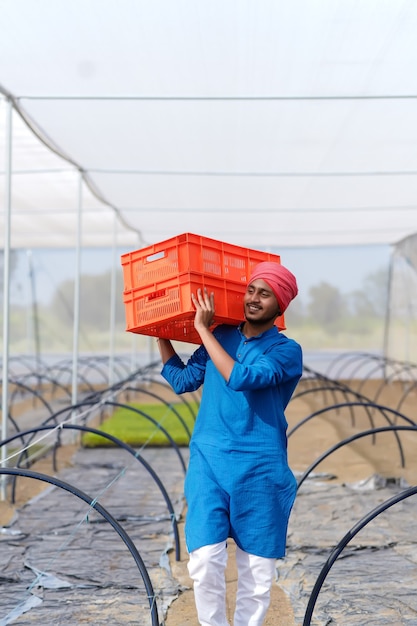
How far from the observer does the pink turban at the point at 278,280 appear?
270 centimetres

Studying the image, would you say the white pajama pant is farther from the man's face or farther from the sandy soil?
the sandy soil

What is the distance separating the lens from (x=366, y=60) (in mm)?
4469

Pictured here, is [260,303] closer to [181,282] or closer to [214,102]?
[181,282]

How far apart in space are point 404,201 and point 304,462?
12.4ft

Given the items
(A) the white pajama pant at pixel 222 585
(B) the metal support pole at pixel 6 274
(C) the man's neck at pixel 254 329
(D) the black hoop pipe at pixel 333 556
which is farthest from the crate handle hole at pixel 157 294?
(B) the metal support pole at pixel 6 274

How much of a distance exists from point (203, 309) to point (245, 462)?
566 mm

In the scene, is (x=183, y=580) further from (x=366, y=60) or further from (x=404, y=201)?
(x=404, y=201)

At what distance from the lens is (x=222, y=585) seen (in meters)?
2.61

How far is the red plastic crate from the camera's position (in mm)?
2887

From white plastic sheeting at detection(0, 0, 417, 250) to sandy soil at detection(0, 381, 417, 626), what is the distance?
2.85m

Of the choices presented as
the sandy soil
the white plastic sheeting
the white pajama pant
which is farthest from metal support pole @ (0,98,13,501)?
the white pajama pant

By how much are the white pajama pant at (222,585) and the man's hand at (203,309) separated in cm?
77

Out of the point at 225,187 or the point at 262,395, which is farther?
the point at 225,187

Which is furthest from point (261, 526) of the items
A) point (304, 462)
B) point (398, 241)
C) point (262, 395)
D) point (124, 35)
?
point (398, 241)
